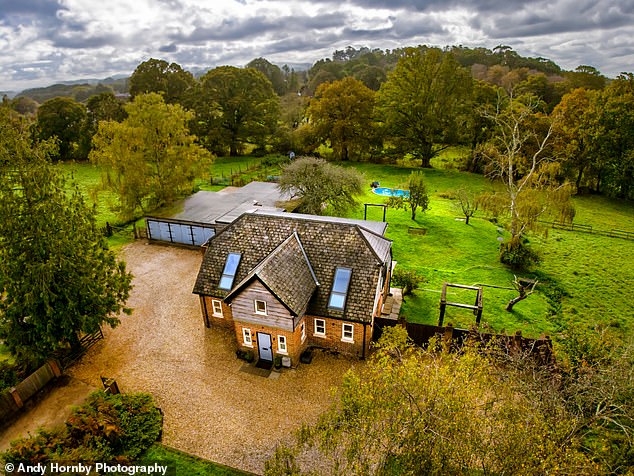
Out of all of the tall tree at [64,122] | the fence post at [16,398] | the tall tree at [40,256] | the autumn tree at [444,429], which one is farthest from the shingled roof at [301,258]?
the tall tree at [64,122]

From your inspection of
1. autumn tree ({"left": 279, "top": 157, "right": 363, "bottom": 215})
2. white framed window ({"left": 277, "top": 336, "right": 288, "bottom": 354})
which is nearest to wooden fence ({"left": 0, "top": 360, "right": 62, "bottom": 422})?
white framed window ({"left": 277, "top": 336, "right": 288, "bottom": 354})

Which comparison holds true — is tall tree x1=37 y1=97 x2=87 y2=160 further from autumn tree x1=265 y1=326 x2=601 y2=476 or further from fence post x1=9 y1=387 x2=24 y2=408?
autumn tree x1=265 y1=326 x2=601 y2=476

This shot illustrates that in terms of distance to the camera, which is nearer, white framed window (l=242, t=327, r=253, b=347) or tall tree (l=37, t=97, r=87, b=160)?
white framed window (l=242, t=327, r=253, b=347)

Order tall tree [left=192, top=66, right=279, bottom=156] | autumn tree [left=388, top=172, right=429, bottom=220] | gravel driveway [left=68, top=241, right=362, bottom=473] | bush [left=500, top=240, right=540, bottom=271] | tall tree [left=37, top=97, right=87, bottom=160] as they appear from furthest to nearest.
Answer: tall tree [left=37, top=97, right=87, bottom=160] < tall tree [left=192, top=66, right=279, bottom=156] < autumn tree [left=388, top=172, right=429, bottom=220] < bush [left=500, top=240, right=540, bottom=271] < gravel driveway [left=68, top=241, right=362, bottom=473]

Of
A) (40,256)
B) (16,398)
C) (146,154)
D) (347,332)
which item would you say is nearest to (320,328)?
(347,332)

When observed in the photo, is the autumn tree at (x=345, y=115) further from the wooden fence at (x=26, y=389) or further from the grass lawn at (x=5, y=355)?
the wooden fence at (x=26, y=389)

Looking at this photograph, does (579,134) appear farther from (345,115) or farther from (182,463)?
(182,463)
